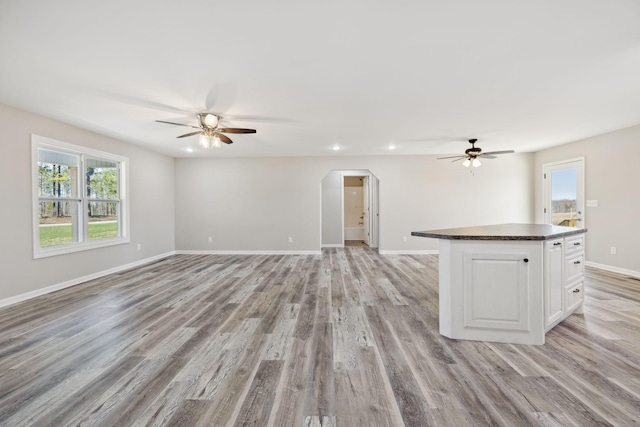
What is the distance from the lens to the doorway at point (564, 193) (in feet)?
17.9

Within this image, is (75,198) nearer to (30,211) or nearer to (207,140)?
(30,211)

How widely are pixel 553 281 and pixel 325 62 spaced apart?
9.33 ft

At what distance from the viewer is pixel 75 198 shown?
437 cm

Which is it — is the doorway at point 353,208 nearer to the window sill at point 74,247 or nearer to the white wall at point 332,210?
the white wall at point 332,210

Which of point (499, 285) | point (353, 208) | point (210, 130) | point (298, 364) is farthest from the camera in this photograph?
point (353, 208)

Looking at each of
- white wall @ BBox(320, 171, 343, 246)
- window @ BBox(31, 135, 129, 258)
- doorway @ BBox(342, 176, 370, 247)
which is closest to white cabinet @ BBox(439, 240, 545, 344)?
window @ BBox(31, 135, 129, 258)

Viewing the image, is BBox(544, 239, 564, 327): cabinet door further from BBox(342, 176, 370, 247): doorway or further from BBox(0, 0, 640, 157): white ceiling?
BBox(342, 176, 370, 247): doorway

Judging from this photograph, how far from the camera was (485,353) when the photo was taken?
215 cm

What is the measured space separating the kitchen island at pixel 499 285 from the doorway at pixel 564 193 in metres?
4.35

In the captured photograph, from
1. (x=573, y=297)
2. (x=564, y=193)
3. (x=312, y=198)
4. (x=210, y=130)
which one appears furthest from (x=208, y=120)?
(x=564, y=193)

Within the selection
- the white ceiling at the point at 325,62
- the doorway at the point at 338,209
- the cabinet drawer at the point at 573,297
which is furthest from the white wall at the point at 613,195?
the doorway at the point at 338,209

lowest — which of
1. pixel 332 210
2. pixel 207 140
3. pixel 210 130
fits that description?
pixel 332 210

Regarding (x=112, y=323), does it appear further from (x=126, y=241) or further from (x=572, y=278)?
(x=572, y=278)

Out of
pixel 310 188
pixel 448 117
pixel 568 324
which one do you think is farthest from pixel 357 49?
pixel 310 188
